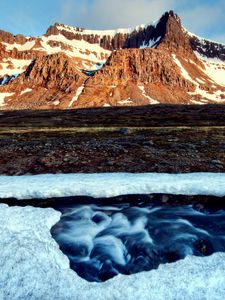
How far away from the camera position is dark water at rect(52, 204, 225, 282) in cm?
1237

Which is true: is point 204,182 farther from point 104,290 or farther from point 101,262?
point 104,290

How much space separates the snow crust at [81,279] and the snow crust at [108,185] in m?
6.46

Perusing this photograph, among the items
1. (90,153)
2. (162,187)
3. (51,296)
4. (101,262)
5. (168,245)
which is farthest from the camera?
(90,153)

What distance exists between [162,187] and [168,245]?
6.14 metres

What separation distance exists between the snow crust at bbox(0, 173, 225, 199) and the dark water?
1667mm

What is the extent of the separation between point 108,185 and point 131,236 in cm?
543

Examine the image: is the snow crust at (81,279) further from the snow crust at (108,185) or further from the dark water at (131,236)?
the snow crust at (108,185)

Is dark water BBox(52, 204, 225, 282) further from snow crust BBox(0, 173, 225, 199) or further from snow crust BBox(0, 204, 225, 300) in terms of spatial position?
snow crust BBox(0, 173, 225, 199)

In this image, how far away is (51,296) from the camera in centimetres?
964

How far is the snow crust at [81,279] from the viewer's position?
9.70 metres

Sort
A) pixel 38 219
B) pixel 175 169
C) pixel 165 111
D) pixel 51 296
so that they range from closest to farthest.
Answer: pixel 51 296, pixel 38 219, pixel 175 169, pixel 165 111

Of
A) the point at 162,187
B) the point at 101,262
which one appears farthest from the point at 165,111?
the point at 101,262

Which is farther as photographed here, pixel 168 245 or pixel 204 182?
pixel 204 182

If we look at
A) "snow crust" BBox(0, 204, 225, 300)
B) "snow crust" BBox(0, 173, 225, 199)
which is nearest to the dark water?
"snow crust" BBox(0, 204, 225, 300)
